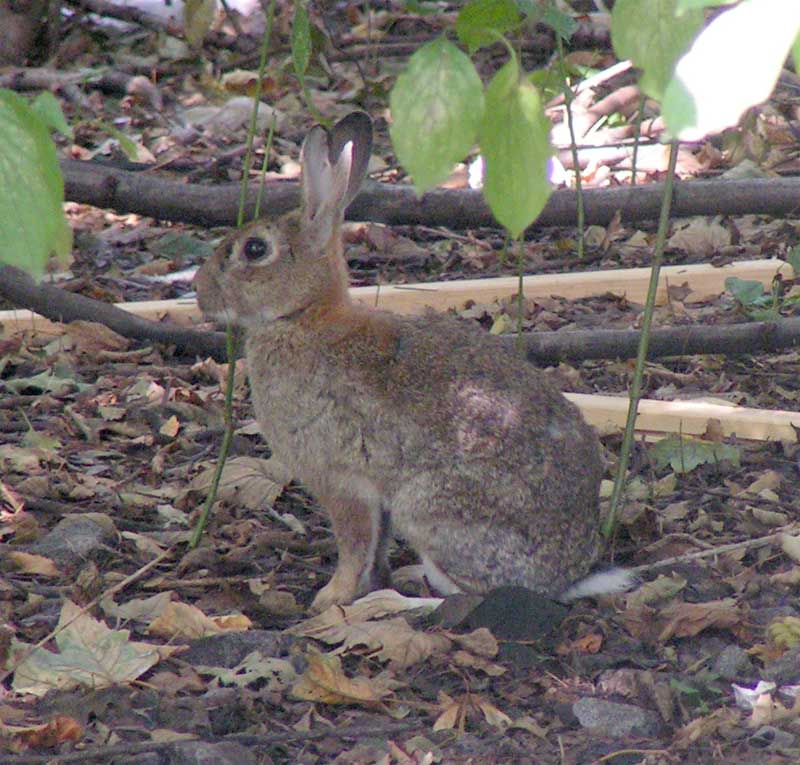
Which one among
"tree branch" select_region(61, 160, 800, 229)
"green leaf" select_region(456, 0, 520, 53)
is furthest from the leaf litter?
"green leaf" select_region(456, 0, 520, 53)

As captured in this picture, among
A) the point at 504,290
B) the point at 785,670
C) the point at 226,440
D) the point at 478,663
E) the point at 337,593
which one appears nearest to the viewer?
the point at 785,670

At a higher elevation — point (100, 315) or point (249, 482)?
point (100, 315)

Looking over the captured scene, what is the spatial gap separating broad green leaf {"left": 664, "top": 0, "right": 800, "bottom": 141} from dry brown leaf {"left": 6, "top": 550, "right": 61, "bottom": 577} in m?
3.43

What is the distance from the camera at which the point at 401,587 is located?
4477 mm

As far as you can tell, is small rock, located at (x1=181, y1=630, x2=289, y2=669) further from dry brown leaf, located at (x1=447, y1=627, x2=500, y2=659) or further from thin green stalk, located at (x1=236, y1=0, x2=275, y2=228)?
thin green stalk, located at (x1=236, y1=0, x2=275, y2=228)

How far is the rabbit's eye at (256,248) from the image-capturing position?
450 centimetres

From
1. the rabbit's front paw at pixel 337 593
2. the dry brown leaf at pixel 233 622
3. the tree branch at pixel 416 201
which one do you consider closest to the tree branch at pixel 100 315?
the tree branch at pixel 416 201

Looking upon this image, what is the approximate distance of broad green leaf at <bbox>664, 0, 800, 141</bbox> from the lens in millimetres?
1244

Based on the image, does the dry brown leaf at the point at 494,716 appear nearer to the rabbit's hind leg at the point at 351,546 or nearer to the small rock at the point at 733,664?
the small rock at the point at 733,664

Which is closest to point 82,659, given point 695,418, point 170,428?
point 170,428

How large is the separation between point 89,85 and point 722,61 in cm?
921

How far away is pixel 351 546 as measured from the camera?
4215mm

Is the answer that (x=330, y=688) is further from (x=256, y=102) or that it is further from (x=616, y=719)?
(x=256, y=102)

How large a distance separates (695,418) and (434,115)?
3.61m
